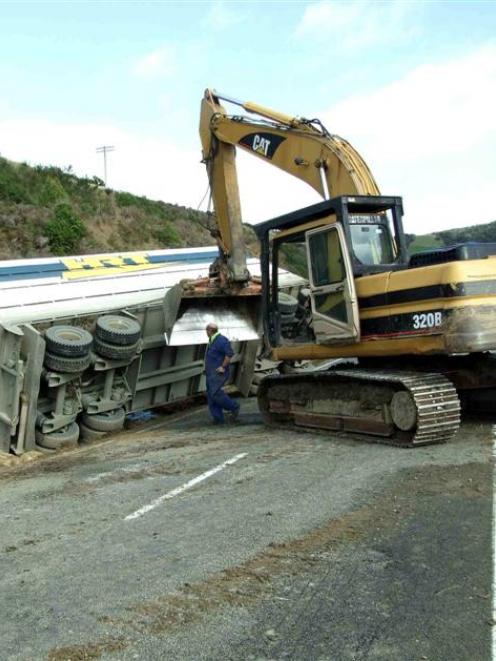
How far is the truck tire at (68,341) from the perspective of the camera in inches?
391

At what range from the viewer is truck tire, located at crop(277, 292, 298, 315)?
10062 mm

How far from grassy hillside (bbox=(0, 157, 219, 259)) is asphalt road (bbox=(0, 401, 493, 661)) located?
1969 cm

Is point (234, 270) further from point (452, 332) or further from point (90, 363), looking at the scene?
point (452, 332)

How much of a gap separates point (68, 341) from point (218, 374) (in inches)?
85.8

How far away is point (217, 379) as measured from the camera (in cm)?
1043

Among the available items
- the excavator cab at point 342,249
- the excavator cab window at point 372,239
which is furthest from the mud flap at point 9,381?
the excavator cab window at point 372,239

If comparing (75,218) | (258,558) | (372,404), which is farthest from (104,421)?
(75,218)

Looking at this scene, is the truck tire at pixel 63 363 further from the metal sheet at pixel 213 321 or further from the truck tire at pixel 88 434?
the metal sheet at pixel 213 321

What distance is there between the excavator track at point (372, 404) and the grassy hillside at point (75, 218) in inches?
669

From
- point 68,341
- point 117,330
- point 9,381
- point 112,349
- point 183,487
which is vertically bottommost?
point 183,487

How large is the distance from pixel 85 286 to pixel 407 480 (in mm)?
7883

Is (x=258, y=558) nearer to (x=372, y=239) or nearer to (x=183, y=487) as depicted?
(x=183, y=487)

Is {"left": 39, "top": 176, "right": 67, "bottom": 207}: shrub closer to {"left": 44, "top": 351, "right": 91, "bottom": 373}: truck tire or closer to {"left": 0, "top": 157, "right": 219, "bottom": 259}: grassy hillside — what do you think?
{"left": 0, "top": 157, "right": 219, "bottom": 259}: grassy hillside

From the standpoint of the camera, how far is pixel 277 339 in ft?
31.9
